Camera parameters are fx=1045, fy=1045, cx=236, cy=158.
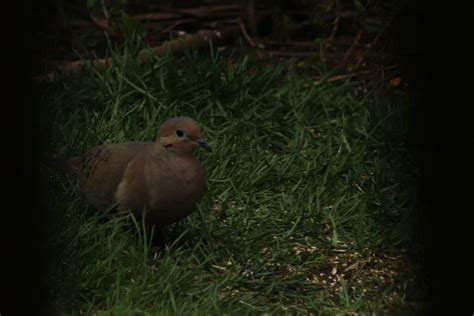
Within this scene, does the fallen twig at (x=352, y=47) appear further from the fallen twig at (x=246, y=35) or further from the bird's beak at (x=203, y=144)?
the bird's beak at (x=203, y=144)

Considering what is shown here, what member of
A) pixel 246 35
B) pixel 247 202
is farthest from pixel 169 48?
pixel 247 202

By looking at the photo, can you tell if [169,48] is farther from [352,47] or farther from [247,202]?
[247,202]

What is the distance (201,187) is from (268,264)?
1.56 feet

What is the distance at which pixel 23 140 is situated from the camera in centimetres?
530

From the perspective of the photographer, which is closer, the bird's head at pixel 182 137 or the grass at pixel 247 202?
the grass at pixel 247 202

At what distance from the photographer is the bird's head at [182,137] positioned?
4.64 meters

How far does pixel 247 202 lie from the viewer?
5273mm

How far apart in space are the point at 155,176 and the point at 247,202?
0.85 m

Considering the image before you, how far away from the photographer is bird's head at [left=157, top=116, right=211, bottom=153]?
4.64 m

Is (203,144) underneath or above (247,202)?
above

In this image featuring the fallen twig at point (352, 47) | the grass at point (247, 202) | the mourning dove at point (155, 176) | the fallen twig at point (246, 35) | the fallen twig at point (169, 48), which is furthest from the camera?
the fallen twig at point (246, 35)

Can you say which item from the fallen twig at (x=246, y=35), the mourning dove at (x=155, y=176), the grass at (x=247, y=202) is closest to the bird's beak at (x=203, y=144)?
the mourning dove at (x=155, y=176)

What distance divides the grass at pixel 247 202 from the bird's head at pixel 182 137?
371mm

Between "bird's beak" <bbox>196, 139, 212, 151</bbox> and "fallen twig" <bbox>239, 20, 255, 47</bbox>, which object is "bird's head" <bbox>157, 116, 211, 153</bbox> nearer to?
"bird's beak" <bbox>196, 139, 212, 151</bbox>
